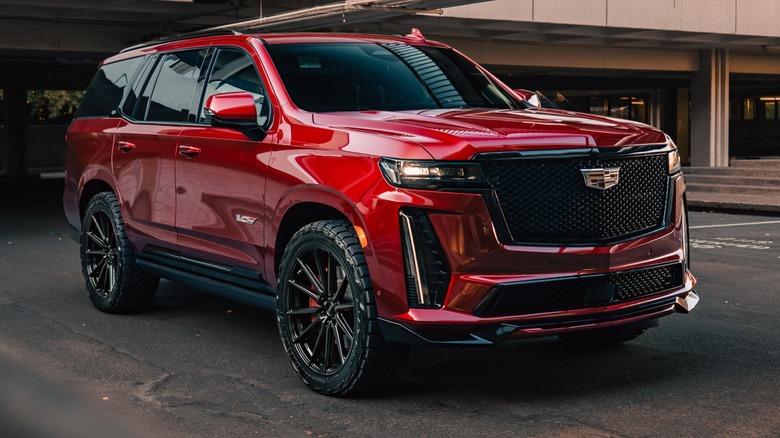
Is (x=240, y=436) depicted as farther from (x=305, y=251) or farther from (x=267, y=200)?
(x=267, y=200)

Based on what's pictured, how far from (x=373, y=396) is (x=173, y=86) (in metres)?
3.05

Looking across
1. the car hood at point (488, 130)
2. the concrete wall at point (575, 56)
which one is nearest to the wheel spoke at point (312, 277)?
the car hood at point (488, 130)

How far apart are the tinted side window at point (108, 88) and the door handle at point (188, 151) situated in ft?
4.75

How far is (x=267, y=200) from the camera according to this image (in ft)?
20.5

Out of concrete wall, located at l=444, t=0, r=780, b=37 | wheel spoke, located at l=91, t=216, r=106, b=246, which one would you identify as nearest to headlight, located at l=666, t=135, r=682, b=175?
wheel spoke, located at l=91, t=216, r=106, b=246

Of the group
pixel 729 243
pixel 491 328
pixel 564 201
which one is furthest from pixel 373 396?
pixel 729 243

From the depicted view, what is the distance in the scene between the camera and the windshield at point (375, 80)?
257 inches

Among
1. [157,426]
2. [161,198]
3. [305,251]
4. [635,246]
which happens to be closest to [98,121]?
[161,198]

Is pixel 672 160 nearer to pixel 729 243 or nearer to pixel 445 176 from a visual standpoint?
pixel 445 176

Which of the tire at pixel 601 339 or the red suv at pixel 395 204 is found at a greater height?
the red suv at pixel 395 204

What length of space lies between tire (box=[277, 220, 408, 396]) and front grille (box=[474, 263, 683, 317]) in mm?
611

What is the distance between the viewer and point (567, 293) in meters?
5.38

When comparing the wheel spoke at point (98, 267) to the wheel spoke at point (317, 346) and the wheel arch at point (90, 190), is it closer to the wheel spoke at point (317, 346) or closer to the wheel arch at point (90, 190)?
the wheel arch at point (90, 190)

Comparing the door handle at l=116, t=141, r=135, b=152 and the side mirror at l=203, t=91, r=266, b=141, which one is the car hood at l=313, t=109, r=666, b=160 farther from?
the door handle at l=116, t=141, r=135, b=152
